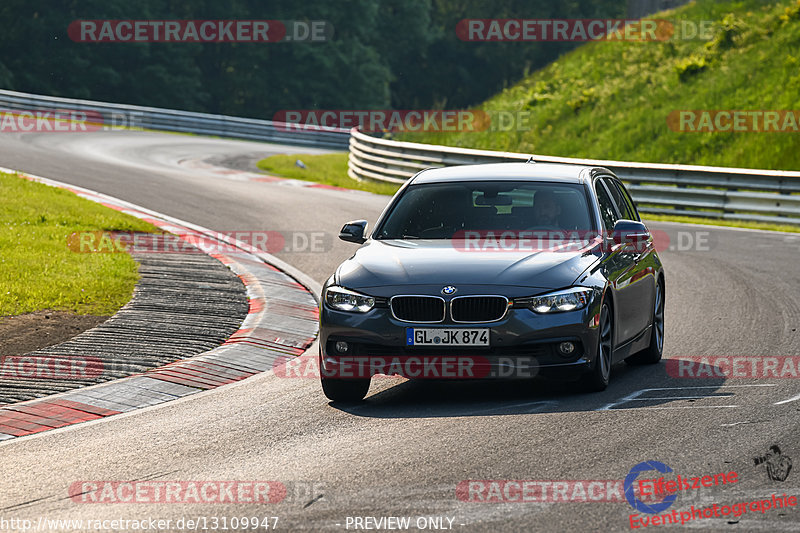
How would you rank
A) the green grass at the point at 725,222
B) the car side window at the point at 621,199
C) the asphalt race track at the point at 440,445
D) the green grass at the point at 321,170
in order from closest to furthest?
the asphalt race track at the point at 440,445 → the car side window at the point at 621,199 → the green grass at the point at 725,222 → the green grass at the point at 321,170

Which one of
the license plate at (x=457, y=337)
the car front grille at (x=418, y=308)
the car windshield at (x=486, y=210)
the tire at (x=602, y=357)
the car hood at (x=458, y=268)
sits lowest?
the tire at (x=602, y=357)

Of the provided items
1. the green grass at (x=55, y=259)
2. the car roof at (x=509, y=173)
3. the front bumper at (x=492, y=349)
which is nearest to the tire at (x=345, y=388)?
the front bumper at (x=492, y=349)

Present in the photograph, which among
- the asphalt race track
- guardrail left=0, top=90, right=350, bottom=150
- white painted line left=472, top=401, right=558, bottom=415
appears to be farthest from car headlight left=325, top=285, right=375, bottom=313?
guardrail left=0, top=90, right=350, bottom=150

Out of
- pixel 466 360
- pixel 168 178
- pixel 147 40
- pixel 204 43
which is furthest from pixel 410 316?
pixel 204 43

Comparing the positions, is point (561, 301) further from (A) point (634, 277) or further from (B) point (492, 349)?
(A) point (634, 277)

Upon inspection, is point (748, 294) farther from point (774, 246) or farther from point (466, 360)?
point (466, 360)

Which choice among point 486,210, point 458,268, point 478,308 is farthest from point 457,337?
point 486,210

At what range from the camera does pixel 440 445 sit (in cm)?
715

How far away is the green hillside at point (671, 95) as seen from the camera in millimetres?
30719

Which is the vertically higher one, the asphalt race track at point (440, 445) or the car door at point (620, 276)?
the car door at point (620, 276)

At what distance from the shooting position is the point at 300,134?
44000mm

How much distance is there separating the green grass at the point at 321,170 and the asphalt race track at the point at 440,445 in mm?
17496

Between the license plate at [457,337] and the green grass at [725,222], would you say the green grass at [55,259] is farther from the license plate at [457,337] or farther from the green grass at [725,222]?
the green grass at [725,222]

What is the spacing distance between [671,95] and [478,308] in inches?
1065
